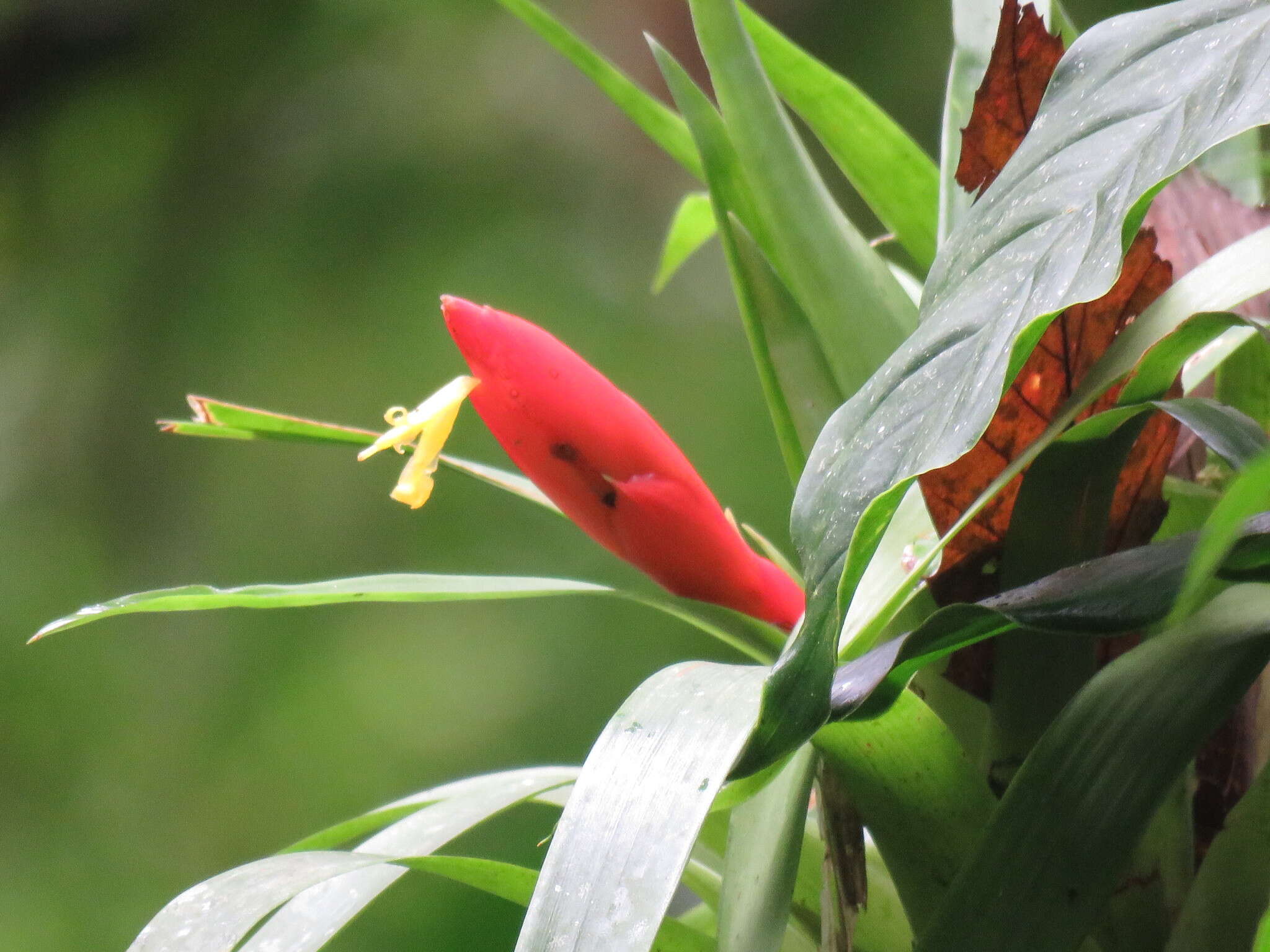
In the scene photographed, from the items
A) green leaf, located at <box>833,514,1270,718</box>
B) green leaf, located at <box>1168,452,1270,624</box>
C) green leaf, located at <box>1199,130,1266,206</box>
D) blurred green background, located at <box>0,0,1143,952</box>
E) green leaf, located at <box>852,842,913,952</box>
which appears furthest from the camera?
blurred green background, located at <box>0,0,1143,952</box>

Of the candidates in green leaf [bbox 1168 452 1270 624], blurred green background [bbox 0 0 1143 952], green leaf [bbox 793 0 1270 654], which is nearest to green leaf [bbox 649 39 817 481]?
green leaf [bbox 793 0 1270 654]

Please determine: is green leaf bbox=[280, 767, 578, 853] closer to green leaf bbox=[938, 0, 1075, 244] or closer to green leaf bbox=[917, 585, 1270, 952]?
green leaf bbox=[917, 585, 1270, 952]

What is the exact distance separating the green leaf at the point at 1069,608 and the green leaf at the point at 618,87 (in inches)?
9.4

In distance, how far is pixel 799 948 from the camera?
0.36 meters

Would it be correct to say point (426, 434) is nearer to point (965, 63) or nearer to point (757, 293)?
point (757, 293)

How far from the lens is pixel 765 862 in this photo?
284mm

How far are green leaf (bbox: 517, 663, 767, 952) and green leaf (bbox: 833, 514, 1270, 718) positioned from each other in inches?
1.5

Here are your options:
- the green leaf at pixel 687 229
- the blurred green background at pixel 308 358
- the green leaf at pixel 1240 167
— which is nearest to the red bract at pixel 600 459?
the green leaf at pixel 687 229

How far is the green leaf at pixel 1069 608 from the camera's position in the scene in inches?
9.7

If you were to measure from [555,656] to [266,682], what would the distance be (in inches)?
17.0

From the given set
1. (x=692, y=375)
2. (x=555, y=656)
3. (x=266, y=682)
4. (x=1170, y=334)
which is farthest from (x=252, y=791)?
(x=1170, y=334)

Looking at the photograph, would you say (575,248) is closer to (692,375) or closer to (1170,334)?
(692,375)

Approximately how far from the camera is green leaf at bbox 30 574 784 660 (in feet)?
1.00

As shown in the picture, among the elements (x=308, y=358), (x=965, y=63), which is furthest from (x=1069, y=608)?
(x=308, y=358)
